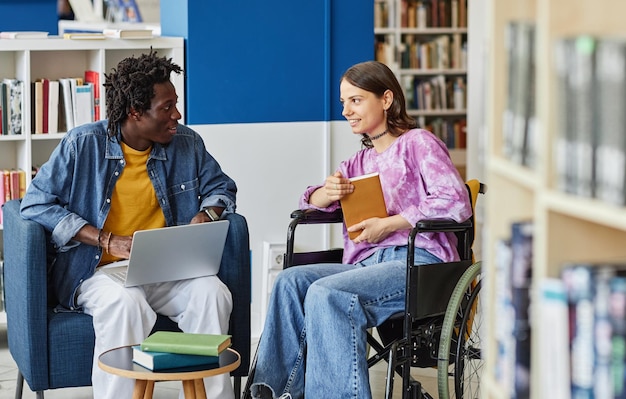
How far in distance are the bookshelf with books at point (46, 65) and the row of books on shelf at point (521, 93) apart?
2.65m

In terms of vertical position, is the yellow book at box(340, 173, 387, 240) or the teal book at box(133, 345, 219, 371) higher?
the yellow book at box(340, 173, 387, 240)

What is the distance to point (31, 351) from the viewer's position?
3145 mm

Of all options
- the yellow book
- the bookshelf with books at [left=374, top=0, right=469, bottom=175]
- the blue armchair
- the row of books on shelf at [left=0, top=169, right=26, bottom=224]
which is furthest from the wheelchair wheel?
Answer: the bookshelf with books at [left=374, top=0, right=469, bottom=175]

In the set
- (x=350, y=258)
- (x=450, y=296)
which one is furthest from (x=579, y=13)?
(x=350, y=258)

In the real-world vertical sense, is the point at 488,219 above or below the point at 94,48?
below

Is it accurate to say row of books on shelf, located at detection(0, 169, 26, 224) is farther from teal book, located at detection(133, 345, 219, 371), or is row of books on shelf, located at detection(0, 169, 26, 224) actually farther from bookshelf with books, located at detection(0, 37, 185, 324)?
teal book, located at detection(133, 345, 219, 371)

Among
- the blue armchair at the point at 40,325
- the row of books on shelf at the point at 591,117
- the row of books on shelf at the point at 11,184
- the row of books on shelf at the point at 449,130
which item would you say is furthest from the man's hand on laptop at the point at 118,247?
the row of books on shelf at the point at 449,130

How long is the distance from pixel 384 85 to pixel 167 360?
3.71 feet

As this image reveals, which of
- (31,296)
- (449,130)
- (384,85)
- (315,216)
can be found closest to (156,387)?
(31,296)

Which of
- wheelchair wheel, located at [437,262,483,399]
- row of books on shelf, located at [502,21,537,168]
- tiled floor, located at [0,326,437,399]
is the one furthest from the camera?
tiled floor, located at [0,326,437,399]

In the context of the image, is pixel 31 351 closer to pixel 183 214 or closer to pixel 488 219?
pixel 183 214

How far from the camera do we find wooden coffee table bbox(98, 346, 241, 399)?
262 centimetres

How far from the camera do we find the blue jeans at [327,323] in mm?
2957

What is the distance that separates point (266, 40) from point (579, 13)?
2.87 metres
